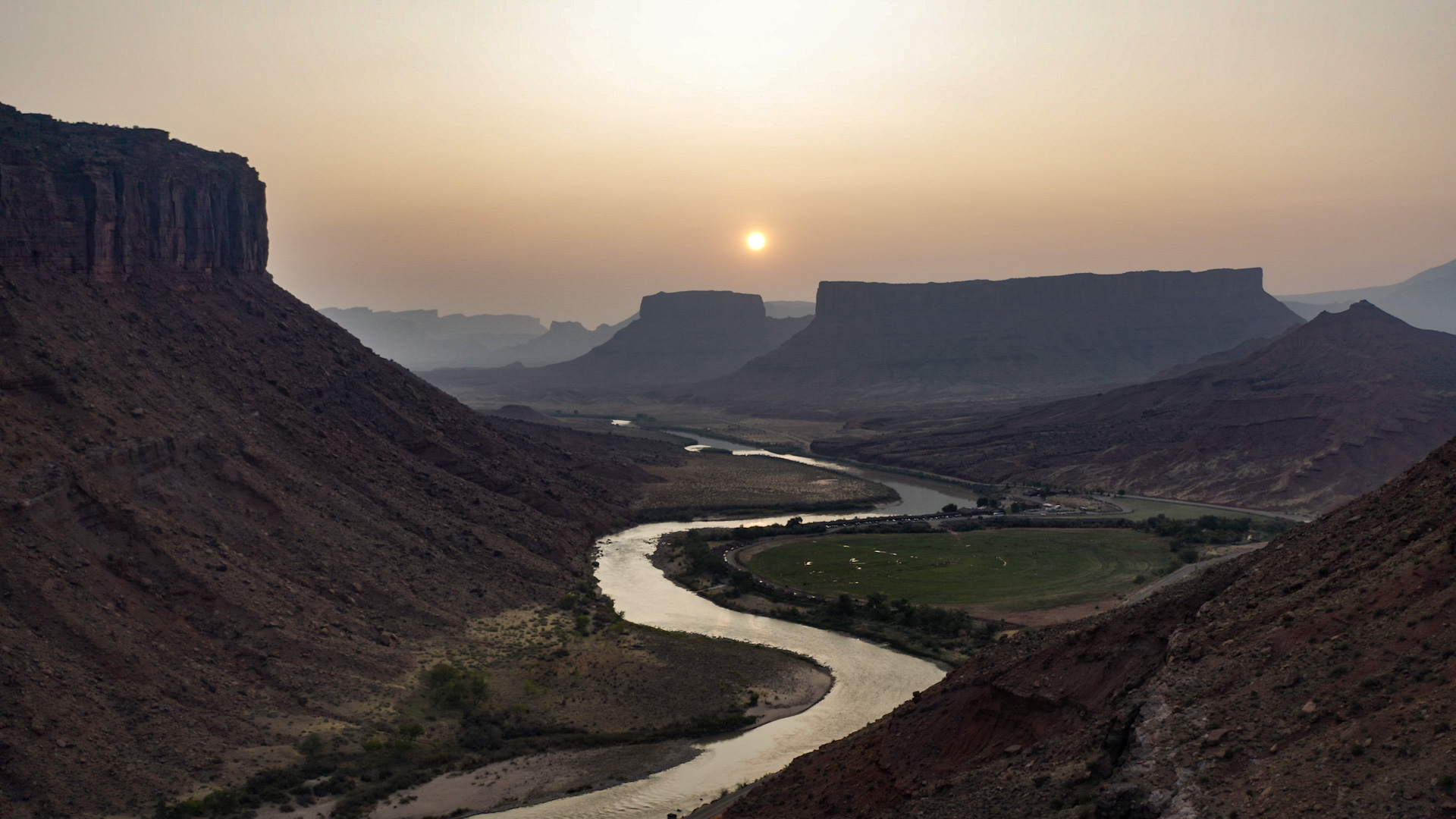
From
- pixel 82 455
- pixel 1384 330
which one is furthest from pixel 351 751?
pixel 1384 330

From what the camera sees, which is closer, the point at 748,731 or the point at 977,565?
the point at 748,731

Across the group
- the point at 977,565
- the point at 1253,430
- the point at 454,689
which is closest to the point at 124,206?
the point at 454,689

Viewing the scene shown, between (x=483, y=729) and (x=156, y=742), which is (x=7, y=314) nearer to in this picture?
(x=156, y=742)

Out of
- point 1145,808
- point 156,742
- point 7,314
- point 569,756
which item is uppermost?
point 7,314

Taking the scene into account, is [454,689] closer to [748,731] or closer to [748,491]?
[748,731]

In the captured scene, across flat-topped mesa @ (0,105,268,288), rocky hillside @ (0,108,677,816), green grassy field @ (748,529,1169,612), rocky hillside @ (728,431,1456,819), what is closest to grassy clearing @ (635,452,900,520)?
rocky hillside @ (0,108,677,816)

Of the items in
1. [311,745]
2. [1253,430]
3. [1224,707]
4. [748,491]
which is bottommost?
[311,745]
